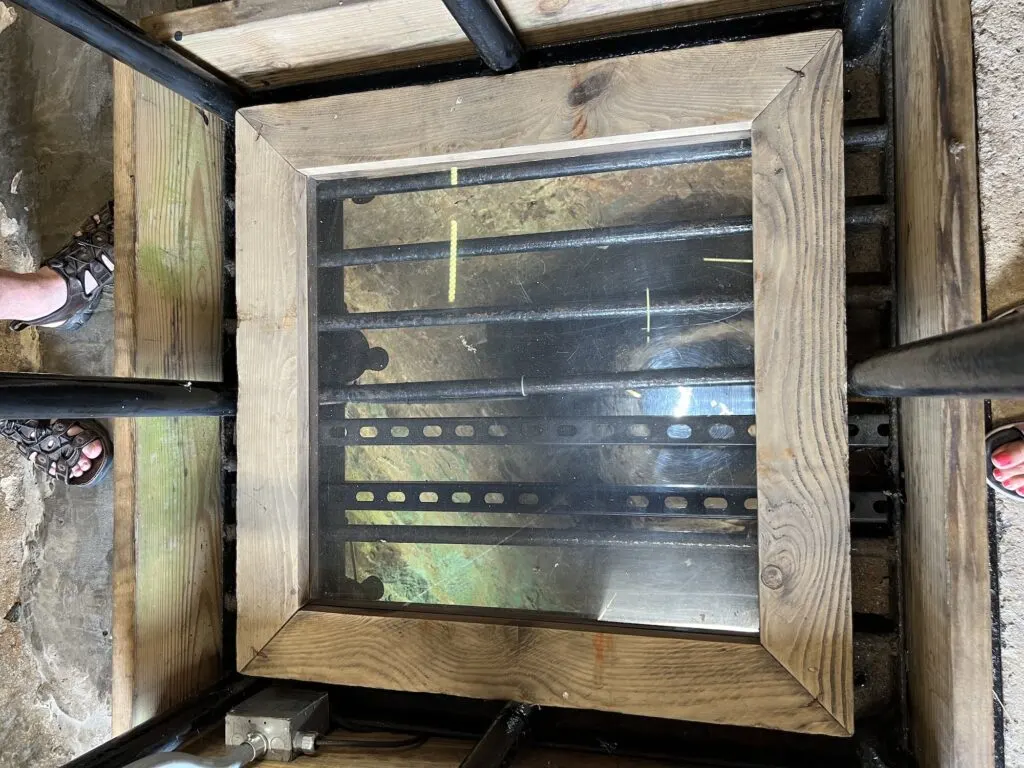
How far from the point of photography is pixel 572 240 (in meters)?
1.05

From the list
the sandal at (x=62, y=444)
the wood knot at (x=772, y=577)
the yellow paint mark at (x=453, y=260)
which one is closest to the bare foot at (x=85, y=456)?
the sandal at (x=62, y=444)

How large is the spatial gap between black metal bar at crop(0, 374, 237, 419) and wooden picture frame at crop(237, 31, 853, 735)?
0.10m

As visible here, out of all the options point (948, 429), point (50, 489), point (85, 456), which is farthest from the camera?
point (50, 489)

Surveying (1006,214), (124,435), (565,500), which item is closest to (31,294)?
(124,435)

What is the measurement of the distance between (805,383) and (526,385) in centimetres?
41

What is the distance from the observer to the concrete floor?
1553 millimetres

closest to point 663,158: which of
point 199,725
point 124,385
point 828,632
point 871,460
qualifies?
point 871,460

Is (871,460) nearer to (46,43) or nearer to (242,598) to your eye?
(242,598)

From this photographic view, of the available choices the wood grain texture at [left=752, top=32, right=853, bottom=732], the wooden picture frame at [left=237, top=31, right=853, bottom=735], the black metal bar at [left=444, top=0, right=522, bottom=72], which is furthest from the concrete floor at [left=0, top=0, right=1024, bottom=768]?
the wood grain texture at [left=752, top=32, right=853, bottom=732]

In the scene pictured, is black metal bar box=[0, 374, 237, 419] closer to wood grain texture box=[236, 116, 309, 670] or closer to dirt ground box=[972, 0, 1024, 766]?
wood grain texture box=[236, 116, 309, 670]

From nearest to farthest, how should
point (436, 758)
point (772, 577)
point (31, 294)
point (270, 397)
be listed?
point (772, 577) < point (436, 758) < point (270, 397) < point (31, 294)

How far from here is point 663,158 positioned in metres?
1.01

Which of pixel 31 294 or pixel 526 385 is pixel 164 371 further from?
pixel 526 385

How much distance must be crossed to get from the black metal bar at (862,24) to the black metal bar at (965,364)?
0.49 m
